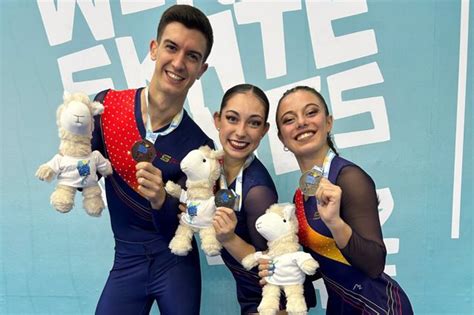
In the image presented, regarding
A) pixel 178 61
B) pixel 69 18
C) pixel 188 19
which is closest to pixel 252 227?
pixel 178 61

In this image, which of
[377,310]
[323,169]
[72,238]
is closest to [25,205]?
[72,238]

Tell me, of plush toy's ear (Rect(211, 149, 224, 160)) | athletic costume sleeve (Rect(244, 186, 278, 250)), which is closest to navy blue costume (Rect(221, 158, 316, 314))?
athletic costume sleeve (Rect(244, 186, 278, 250))

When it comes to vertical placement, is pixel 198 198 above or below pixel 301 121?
below

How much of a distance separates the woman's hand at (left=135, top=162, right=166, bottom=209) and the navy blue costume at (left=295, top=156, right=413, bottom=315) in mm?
465

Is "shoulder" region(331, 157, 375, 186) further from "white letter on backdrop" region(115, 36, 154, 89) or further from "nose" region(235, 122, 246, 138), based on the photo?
"white letter on backdrop" region(115, 36, 154, 89)

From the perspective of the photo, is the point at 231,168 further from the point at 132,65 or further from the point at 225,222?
the point at 132,65

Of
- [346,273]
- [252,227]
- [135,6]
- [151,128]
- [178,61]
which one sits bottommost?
[346,273]

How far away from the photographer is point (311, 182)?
123 cm

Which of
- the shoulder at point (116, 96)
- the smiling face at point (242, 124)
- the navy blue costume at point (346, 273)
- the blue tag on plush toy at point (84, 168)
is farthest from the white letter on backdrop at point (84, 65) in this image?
the navy blue costume at point (346, 273)

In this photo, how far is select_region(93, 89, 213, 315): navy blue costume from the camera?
147 centimetres

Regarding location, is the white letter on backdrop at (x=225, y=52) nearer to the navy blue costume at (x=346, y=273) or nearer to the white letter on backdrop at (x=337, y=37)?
the white letter on backdrop at (x=337, y=37)

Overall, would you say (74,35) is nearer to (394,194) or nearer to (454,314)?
(394,194)

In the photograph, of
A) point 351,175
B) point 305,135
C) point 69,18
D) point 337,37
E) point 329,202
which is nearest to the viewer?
point 329,202

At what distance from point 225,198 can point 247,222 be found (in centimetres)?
14
